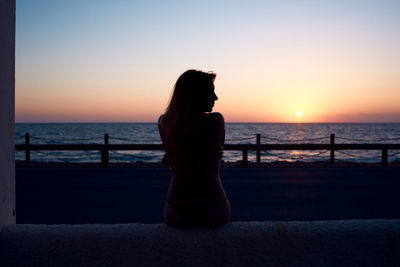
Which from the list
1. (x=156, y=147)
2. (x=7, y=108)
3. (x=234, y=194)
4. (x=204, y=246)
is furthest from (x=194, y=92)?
(x=156, y=147)

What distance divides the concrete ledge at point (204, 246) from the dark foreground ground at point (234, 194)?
4018mm

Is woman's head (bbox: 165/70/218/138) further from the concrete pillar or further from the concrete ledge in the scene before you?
the concrete pillar

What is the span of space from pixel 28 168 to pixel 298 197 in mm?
9574

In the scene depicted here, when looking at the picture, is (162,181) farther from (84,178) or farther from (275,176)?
(275,176)

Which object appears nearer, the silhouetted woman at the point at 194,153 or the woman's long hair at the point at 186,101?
the silhouetted woman at the point at 194,153

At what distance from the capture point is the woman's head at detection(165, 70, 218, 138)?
2.37 metres

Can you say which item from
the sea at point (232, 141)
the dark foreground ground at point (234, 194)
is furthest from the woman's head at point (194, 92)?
the sea at point (232, 141)

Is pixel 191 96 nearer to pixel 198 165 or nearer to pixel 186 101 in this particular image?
pixel 186 101

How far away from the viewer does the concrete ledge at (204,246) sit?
6.36ft

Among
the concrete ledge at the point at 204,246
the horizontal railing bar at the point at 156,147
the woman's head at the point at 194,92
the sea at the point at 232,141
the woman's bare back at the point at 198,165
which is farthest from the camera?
the sea at the point at 232,141

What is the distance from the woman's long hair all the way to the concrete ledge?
666 millimetres

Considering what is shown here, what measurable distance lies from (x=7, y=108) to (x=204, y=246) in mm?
1380

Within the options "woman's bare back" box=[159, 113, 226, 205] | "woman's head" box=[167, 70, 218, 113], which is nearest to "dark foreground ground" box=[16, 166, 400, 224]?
"woman's bare back" box=[159, 113, 226, 205]

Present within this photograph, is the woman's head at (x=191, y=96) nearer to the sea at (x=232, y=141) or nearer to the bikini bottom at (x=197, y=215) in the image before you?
the bikini bottom at (x=197, y=215)
